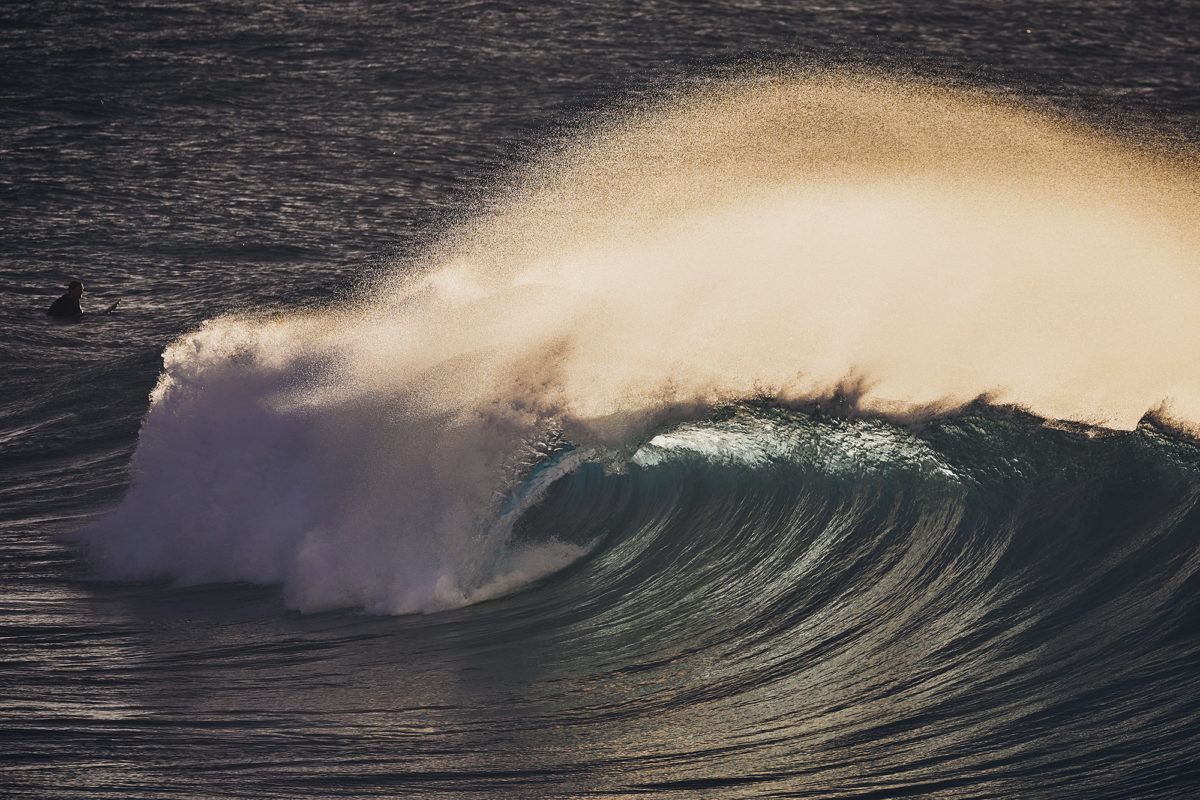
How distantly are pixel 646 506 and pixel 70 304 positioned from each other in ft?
29.8

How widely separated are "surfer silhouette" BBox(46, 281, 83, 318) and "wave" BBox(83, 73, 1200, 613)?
200 inches

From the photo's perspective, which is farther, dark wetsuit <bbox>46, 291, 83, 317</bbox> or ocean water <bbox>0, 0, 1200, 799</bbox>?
dark wetsuit <bbox>46, 291, 83, 317</bbox>

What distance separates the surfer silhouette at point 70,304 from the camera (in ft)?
55.1

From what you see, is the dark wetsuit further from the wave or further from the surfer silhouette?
the wave

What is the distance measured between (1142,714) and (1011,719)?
0.77 metres

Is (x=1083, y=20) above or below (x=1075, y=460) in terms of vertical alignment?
above

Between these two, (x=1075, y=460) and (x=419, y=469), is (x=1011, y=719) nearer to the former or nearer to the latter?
(x=1075, y=460)

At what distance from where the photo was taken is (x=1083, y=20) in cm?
3077

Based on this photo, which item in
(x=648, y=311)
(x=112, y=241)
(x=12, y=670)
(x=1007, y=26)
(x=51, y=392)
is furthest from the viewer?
(x=1007, y=26)

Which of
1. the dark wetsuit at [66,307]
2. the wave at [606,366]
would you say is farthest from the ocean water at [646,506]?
the dark wetsuit at [66,307]

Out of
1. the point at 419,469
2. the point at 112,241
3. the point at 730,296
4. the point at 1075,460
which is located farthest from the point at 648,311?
the point at 112,241

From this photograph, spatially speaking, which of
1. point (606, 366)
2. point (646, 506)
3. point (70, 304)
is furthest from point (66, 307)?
point (646, 506)

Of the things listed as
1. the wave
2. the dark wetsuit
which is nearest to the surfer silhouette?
the dark wetsuit

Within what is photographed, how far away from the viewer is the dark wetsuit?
16781mm
